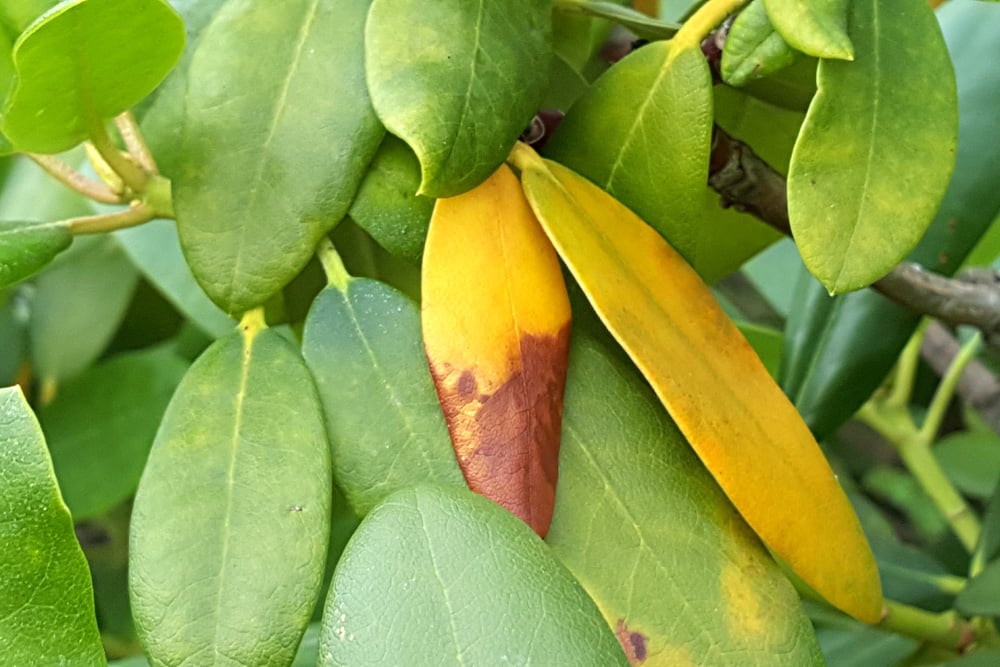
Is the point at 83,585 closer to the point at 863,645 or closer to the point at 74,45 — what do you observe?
the point at 74,45

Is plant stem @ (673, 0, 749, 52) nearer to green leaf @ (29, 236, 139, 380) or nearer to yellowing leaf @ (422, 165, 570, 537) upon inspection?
yellowing leaf @ (422, 165, 570, 537)

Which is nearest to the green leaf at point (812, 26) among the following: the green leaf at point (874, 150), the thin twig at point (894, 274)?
the green leaf at point (874, 150)

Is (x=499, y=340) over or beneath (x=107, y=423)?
over

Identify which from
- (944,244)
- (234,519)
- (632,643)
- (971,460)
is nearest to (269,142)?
(234,519)

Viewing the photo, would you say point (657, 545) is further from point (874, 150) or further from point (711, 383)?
point (874, 150)

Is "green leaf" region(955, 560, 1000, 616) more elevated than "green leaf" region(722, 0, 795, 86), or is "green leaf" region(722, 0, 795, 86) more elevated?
"green leaf" region(722, 0, 795, 86)

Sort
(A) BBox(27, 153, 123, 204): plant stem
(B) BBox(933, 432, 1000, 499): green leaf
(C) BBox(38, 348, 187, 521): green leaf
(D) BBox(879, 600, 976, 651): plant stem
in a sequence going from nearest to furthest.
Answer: (A) BBox(27, 153, 123, 204): plant stem < (D) BBox(879, 600, 976, 651): plant stem < (C) BBox(38, 348, 187, 521): green leaf < (B) BBox(933, 432, 1000, 499): green leaf

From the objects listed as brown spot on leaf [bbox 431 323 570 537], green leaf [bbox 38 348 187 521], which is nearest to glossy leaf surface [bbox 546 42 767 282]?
brown spot on leaf [bbox 431 323 570 537]
